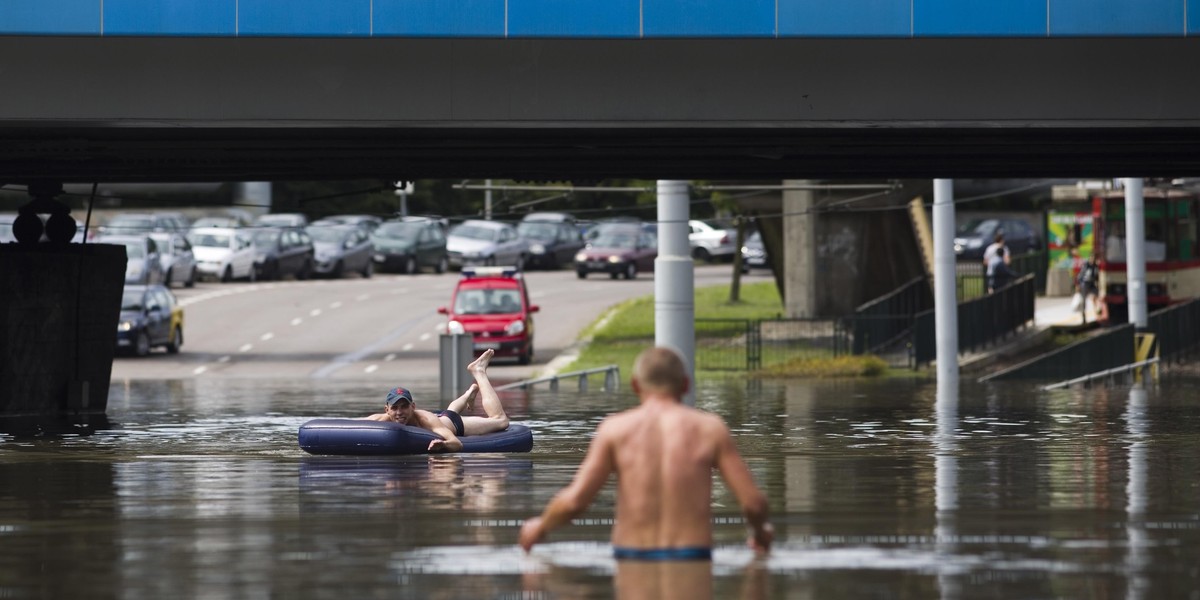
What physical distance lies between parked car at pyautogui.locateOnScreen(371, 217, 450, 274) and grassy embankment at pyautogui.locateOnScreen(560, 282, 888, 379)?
11038mm

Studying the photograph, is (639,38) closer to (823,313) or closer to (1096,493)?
(1096,493)

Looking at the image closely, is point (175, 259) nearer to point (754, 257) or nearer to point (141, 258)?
point (141, 258)

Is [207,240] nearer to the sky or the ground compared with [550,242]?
nearer to the ground

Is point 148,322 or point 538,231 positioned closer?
point 148,322

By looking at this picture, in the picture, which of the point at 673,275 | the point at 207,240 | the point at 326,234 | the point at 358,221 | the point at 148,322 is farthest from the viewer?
the point at 358,221

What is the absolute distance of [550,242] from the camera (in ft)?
243

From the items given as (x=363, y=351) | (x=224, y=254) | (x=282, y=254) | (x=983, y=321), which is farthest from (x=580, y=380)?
(x=282, y=254)

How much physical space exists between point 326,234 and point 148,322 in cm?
2186

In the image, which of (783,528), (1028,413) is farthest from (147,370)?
(783,528)

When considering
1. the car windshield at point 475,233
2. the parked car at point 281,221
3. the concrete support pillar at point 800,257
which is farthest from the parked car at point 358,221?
the concrete support pillar at point 800,257

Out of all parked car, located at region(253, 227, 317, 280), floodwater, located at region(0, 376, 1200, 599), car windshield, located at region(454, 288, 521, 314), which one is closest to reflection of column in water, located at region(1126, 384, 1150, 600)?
floodwater, located at region(0, 376, 1200, 599)

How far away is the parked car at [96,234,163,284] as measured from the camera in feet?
186

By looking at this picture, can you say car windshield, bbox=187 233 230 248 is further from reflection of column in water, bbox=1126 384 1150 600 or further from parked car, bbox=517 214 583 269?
reflection of column in water, bbox=1126 384 1150 600

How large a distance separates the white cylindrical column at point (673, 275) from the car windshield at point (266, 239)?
33967mm
